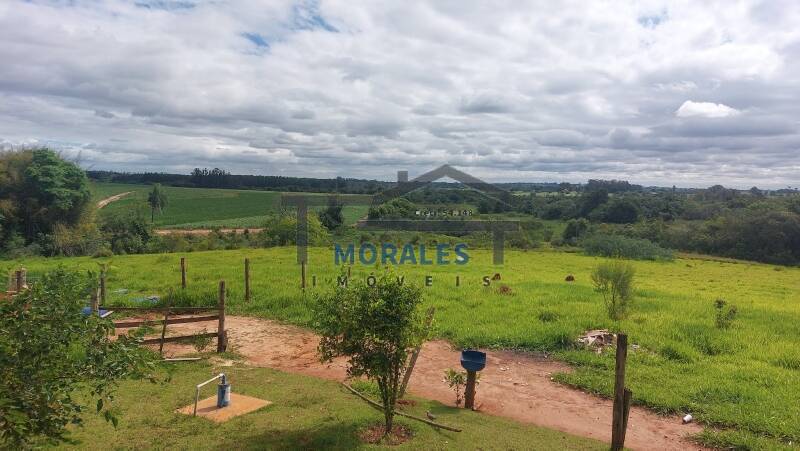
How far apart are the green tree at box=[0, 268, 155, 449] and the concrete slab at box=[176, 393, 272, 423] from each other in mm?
3904

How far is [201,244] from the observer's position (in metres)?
39.2

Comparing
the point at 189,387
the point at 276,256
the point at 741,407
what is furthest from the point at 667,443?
the point at 276,256

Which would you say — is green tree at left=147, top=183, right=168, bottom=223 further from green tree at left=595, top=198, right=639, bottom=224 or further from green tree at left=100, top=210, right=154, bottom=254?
green tree at left=595, top=198, right=639, bottom=224

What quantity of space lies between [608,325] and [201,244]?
34377 mm

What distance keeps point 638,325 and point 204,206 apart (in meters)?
74.7

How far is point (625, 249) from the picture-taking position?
131ft

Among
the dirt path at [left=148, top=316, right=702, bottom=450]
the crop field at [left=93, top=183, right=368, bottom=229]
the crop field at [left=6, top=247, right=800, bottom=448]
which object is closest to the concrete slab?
the dirt path at [left=148, top=316, right=702, bottom=450]

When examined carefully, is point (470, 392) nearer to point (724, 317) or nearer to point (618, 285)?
point (618, 285)

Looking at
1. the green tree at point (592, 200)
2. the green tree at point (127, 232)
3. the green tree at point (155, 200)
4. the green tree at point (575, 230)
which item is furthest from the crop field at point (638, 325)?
the green tree at point (592, 200)

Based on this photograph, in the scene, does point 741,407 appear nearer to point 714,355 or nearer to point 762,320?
point 714,355

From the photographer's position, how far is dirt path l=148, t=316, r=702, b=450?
7.37m

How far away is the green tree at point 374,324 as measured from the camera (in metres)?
5.88

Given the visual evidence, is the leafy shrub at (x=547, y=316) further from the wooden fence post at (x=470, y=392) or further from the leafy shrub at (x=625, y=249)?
the leafy shrub at (x=625, y=249)

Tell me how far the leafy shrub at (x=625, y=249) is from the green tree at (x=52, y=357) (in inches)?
1578
